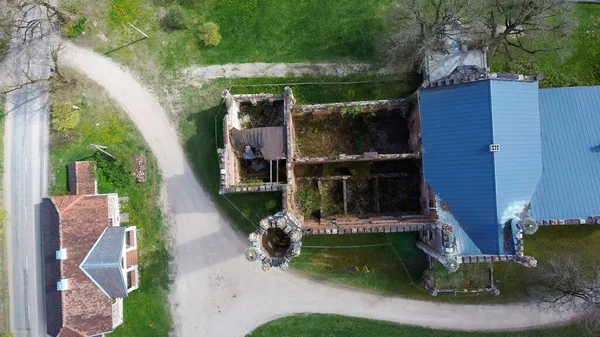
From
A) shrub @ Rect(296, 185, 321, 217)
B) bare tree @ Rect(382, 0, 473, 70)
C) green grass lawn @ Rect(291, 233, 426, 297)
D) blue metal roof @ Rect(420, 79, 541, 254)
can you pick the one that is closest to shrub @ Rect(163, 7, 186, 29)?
bare tree @ Rect(382, 0, 473, 70)

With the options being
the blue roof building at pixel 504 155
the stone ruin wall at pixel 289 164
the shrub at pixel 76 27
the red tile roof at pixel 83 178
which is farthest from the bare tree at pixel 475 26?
the red tile roof at pixel 83 178

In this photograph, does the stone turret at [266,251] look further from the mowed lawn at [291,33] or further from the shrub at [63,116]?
the shrub at [63,116]

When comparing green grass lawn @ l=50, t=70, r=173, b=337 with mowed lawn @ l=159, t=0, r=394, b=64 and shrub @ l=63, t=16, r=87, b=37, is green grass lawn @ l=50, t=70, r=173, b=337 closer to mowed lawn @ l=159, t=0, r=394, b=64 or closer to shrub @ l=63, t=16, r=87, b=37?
shrub @ l=63, t=16, r=87, b=37

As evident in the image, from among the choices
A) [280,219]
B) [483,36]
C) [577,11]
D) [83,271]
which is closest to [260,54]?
[280,219]

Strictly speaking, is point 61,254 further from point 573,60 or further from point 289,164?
point 573,60

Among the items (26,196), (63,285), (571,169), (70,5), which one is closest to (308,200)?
(571,169)

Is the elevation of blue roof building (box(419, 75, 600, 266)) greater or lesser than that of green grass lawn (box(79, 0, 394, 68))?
lesser
